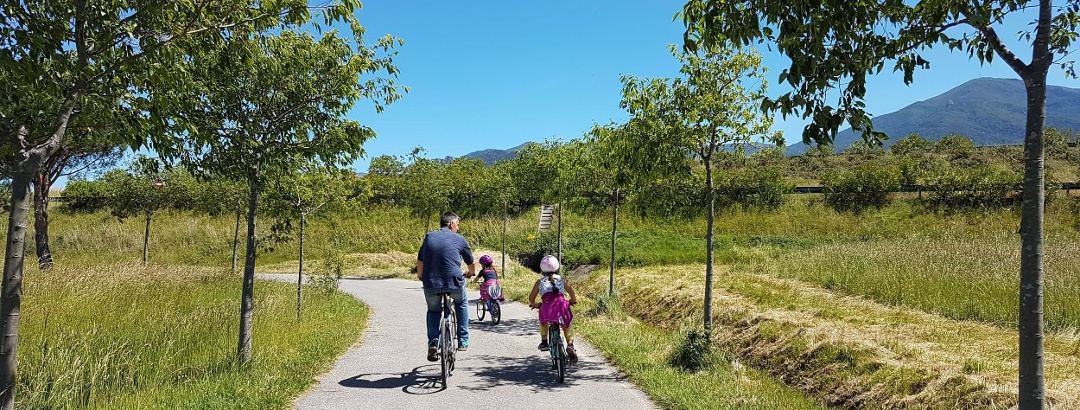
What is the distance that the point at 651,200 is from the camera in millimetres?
10117

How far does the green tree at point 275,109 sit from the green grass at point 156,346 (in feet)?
2.44

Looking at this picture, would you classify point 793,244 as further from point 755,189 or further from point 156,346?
point 156,346

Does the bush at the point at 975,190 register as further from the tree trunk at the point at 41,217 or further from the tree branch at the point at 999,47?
the tree trunk at the point at 41,217

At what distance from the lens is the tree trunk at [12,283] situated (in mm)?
4066

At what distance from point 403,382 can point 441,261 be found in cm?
153

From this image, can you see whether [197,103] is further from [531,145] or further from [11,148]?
[531,145]

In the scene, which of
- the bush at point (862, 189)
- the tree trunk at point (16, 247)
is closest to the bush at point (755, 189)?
the bush at point (862, 189)

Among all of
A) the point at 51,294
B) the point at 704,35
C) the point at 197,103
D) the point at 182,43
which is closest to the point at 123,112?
the point at 182,43

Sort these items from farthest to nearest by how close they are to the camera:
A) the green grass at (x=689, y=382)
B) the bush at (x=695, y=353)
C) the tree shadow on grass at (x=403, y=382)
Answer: the bush at (x=695, y=353) → the tree shadow on grass at (x=403, y=382) → the green grass at (x=689, y=382)

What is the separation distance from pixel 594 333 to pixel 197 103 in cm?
693

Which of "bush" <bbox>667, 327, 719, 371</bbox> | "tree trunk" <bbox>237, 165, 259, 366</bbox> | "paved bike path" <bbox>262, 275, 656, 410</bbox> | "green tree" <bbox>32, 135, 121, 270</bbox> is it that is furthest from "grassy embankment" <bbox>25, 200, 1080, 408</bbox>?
"green tree" <bbox>32, 135, 121, 270</bbox>

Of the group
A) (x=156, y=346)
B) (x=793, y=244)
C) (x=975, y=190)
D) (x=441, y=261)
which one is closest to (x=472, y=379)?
(x=441, y=261)

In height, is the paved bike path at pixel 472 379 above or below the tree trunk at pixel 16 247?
below

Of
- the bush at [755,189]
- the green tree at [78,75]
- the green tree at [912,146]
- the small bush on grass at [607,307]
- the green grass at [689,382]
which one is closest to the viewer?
the green tree at [78,75]
